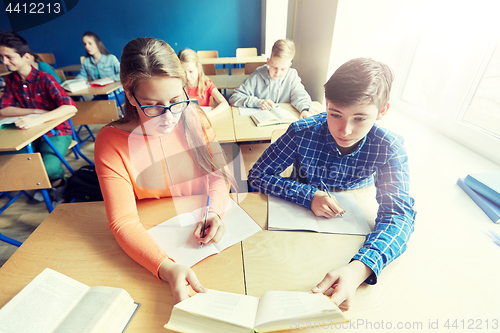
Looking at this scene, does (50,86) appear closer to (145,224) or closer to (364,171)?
(145,224)

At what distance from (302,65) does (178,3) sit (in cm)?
349

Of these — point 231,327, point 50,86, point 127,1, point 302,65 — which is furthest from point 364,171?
point 127,1

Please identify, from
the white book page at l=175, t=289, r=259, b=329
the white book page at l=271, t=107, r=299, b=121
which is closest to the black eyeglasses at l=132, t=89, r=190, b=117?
the white book page at l=175, t=289, r=259, b=329

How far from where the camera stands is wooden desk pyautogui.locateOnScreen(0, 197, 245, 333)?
59cm

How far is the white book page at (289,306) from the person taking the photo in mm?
479

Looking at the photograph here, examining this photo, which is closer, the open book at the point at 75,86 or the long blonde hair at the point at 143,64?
the long blonde hair at the point at 143,64

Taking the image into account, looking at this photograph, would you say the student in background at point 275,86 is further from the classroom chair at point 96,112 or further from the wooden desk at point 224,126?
the classroom chair at point 96,112

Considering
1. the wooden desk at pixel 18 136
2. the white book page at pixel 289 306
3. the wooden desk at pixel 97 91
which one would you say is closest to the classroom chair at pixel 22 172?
the wooden desk at pixel 18 136

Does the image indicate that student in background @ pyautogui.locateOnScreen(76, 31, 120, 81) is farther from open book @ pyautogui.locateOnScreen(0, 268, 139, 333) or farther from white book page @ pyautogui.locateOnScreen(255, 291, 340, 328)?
white book page @ pyautogui.locateOnScreen(255, 291, 340, 328)

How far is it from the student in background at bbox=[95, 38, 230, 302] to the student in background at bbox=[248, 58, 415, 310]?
0.25 meters

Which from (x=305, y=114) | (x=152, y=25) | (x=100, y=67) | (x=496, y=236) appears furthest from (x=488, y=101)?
(x=152, y=25)

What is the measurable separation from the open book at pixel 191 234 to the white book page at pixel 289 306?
0.72 ft

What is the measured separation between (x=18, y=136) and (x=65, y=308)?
1563 millimetres

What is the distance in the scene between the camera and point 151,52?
75cm
